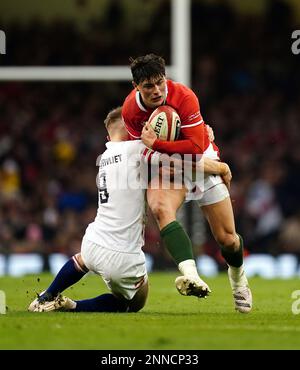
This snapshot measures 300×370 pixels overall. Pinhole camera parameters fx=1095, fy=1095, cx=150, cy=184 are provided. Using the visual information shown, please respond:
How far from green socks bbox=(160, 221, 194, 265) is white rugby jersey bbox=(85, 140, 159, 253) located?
25 cm

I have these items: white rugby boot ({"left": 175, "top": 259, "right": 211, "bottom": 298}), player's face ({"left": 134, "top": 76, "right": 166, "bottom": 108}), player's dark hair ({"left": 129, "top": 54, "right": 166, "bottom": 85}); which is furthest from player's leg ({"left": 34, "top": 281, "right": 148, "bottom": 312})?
player's dark hair ({"left": 129, "top": 54, "right": 166, "bottom": 85})

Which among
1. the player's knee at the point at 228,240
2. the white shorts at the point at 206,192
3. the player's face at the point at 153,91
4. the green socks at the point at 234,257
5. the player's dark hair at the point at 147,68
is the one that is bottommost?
the green socks at the point at 234,257

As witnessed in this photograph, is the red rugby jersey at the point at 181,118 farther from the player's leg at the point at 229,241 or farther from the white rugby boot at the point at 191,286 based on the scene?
the white rugby boot at the point at 191,286

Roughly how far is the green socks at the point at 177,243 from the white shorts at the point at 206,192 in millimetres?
443

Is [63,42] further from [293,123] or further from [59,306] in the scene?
[59,306]

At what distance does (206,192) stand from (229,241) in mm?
384

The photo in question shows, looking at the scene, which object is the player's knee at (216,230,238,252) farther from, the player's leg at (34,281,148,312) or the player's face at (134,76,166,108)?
the player's face at (134,76,166,108)

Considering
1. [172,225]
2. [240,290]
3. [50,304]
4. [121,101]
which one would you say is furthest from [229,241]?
[121,101]

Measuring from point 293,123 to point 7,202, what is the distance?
199 inches

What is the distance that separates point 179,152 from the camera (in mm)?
7473

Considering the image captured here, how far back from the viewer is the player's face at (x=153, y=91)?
7320 millimetres

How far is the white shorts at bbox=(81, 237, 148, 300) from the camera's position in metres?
7.39

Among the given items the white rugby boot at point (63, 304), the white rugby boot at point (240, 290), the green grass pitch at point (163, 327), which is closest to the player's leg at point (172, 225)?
the green grass pitch at point (163, 327)
